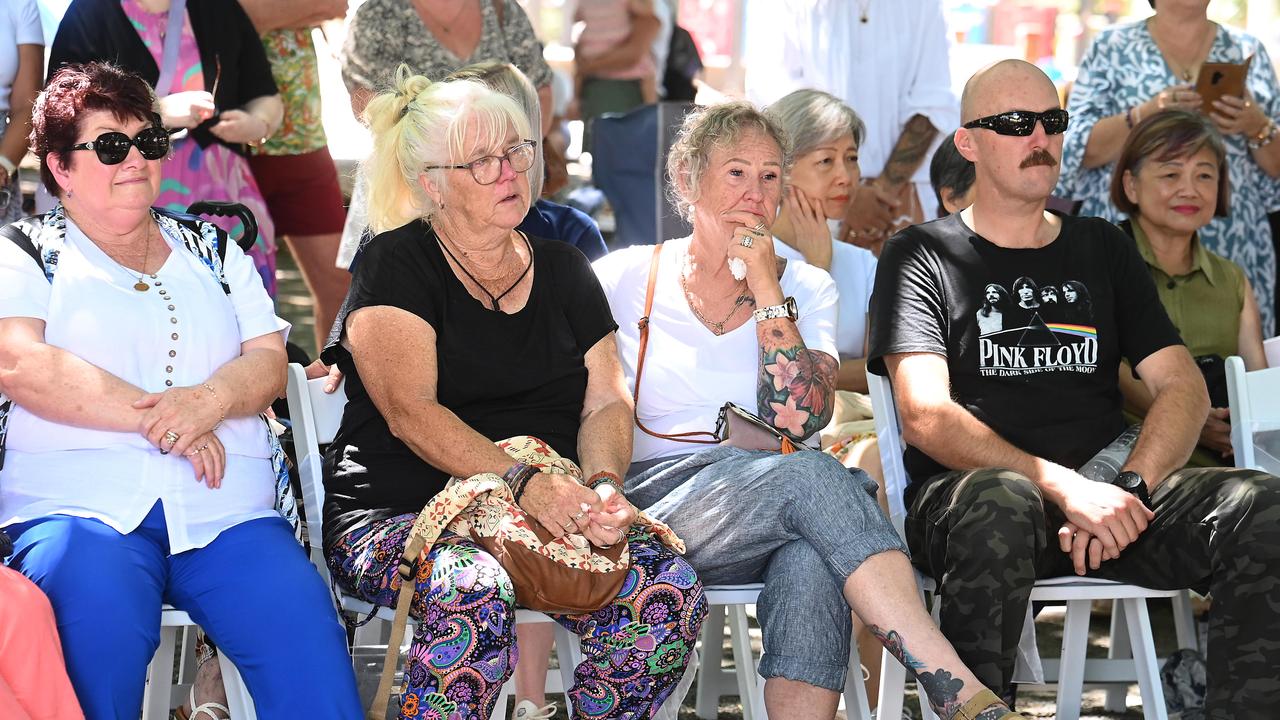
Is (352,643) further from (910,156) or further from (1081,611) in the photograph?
(910,156)

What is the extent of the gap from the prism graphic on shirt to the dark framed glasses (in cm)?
39

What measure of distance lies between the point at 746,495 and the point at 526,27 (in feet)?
7.79

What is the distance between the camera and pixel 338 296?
214 inches

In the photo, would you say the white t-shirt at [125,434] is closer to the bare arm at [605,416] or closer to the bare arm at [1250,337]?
the bare arm at [605,416]

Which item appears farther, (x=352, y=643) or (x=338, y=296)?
(x=338, y=296)

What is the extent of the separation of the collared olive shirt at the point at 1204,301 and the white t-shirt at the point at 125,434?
270cm

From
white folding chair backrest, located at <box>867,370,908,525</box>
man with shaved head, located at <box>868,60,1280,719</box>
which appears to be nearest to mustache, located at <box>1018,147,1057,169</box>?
man with shaved head, located at <box>868,60,1280,719</box>

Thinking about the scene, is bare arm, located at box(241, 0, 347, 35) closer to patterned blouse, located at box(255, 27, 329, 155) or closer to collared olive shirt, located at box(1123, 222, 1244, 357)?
patterned blouse, located at box(255, 27, 329, 155)

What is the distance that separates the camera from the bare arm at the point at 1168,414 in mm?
3635

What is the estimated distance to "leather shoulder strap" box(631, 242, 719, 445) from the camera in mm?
3725

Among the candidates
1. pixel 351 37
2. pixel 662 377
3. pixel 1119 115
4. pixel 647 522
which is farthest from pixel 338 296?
pixel 1119 115

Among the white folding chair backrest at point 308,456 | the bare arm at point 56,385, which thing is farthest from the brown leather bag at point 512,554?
the bare arm at point 56,385

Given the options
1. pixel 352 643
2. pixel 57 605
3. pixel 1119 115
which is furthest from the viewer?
pixel 1119 115

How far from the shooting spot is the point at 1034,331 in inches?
148
